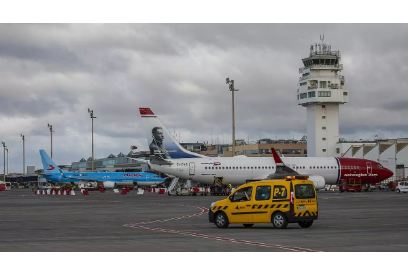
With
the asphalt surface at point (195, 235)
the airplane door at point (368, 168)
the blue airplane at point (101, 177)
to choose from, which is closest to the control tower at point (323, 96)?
the blue airplane at point (101, 177)

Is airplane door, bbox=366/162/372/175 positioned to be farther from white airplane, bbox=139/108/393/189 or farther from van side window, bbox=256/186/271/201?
van side window, bbox=256/186/271/201

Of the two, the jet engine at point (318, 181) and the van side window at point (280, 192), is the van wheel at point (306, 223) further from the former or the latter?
the jet engine at point (318, 181)

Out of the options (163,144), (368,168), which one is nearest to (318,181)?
(368,168)

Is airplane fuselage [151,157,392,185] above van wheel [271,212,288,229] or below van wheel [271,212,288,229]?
above

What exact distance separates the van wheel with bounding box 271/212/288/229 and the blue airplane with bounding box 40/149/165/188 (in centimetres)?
9732

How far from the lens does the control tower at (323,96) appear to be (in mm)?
131250

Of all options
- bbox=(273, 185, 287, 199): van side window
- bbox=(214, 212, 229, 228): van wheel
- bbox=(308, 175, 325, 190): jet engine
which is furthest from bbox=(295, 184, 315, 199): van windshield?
bbox=(308, 175, 325, 190): jet engine

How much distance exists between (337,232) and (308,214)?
2.27 metres

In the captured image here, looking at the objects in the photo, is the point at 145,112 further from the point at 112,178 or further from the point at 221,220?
the point at 221,220

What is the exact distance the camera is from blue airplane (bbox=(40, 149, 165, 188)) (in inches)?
4985

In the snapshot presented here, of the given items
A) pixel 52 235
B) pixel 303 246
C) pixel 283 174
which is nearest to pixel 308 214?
pixel 303 246

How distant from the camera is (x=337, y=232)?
90.1ft

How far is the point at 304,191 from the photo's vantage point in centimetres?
2956

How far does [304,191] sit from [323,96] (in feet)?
337
